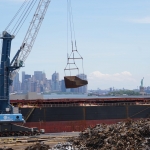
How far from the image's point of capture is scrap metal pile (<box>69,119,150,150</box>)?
2475 cm

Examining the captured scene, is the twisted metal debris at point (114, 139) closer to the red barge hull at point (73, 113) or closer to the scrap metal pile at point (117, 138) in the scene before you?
the scrap metal pile at point (117, 138)

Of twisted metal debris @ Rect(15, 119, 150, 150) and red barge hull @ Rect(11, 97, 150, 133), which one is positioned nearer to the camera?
twisted metal debris @ Rect(15, 119, 150, 150)

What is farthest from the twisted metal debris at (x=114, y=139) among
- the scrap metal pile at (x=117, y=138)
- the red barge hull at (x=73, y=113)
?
the red barge hull at (x=73, y=113)

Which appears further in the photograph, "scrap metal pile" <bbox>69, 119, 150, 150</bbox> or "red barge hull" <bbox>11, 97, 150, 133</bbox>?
"red barge hull" <bbox>11, 97, 150, 133</bbox>

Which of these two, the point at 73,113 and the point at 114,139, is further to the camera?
the point at 73,113

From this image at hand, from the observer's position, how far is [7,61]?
172ft

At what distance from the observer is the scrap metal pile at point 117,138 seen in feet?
81.2

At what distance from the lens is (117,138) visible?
2556 centimetres

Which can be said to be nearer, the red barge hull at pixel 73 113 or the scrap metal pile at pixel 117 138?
the scrap metal pile at pixel 117 138

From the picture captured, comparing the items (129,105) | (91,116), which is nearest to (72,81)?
(91,116)

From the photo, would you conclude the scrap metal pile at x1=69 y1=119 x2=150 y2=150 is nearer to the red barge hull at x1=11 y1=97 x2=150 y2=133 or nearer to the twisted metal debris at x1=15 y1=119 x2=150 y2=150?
the twisted metal debris at x1=15 y1=119 x2=150 y2=150

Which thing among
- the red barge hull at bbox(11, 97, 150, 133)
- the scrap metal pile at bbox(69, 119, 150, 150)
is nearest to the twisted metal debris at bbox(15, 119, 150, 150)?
the scrap metal pile at bbox(69, 119, 150, 150)

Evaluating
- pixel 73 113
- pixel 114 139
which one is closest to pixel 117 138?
pixel 114 139

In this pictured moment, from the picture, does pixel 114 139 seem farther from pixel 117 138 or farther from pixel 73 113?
pixel 73 113
